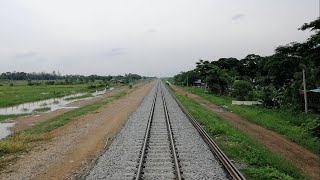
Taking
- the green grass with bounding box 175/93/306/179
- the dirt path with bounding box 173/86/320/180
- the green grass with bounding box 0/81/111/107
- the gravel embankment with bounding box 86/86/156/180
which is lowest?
the dirt path with bounding box 173/86/320/180

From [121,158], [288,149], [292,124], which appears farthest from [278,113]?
[121,158]

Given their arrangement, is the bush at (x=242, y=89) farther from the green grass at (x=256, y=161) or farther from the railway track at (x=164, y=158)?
the green grass at (x=256, y=161)

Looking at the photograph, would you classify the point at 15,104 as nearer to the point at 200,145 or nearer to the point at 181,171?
the point at 200,145

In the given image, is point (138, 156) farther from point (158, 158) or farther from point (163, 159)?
point (163, 159)

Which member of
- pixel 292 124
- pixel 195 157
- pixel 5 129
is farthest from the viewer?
pixel 5 129

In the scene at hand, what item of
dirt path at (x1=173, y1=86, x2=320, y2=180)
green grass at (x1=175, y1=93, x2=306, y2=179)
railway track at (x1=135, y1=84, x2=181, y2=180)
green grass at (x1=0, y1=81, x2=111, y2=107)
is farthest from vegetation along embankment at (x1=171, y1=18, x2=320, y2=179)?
green grass at (x1=0, y1=81, x2=111, y2=107)

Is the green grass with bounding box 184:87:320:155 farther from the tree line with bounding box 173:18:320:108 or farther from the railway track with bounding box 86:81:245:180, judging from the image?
the railway track with bounding box 86:81:245:180

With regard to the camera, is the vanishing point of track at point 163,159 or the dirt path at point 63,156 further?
the dirt path at point 63,156

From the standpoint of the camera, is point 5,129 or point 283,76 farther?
point 283,76

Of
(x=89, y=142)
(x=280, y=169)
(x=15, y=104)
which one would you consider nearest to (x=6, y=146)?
(x=89, y=142)

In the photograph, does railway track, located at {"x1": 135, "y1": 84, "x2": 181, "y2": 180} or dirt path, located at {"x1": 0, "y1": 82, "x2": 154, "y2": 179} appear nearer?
railway track, located at {"x1": 135, "y1": 84, "x2": 181, "y2": 180}

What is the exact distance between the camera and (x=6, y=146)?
1519 centimetres

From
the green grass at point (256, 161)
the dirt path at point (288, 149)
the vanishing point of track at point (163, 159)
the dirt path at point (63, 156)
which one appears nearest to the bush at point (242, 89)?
the dirt path at point (288, 149)

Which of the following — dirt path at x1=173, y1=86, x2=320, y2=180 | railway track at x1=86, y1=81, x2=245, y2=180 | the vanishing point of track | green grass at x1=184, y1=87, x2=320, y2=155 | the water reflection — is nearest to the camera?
the vanishing point of track
